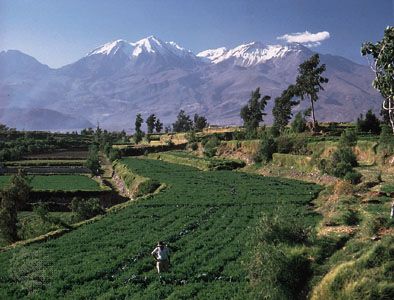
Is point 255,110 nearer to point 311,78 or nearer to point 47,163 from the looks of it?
point 311,78

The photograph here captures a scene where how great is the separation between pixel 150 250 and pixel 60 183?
59.8 m

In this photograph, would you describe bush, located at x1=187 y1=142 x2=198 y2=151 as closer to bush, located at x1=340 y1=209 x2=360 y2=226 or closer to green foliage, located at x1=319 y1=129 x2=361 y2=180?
green foliage, located at x1=319 y1=129 x2=361 y2=180

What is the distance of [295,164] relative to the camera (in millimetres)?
78188

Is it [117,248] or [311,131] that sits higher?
[311,131]

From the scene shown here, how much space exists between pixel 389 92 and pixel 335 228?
957 centimetres

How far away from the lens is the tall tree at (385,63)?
28906 millimetres

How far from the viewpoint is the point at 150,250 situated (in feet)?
109

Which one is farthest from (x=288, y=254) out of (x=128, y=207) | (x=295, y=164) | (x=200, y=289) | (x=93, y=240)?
(x=295, y=164)

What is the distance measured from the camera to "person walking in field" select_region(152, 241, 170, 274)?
27.5 meters

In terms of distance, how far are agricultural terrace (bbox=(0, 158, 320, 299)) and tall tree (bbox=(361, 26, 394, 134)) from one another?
1000cm

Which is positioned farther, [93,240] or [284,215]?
[93,240]

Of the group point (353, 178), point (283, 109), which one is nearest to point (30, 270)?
point (353, 178)

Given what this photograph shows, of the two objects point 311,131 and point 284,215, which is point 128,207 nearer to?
point 284,215

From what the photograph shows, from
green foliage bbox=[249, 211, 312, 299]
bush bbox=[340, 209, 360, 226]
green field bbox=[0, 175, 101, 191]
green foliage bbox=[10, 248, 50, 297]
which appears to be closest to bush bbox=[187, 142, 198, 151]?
green field bbox=[0, 175, 101, 191]
